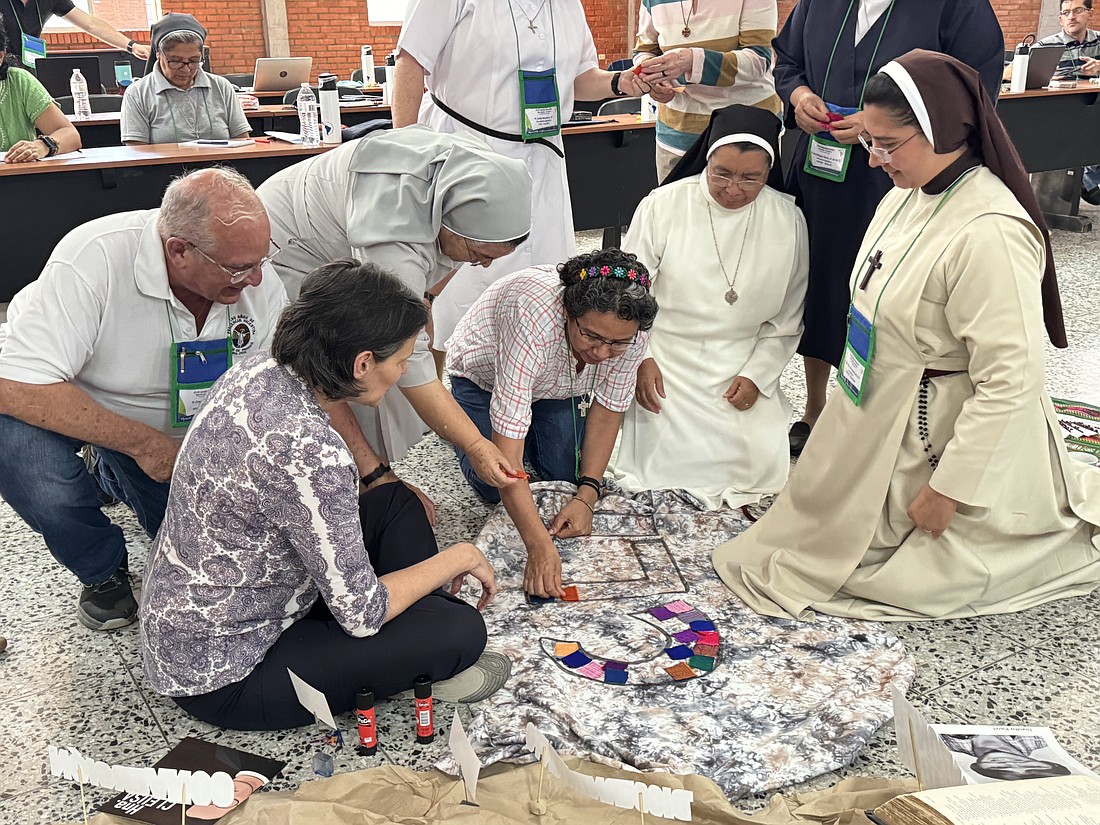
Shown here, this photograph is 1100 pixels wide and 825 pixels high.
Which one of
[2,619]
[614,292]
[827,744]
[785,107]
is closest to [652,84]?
[785,107]

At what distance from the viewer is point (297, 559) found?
172 centimetres

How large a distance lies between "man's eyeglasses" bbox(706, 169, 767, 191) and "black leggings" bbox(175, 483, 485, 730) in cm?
142

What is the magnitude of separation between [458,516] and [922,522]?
1.20m

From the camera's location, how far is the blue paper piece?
2.06 m

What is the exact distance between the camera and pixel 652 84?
9.95 feet

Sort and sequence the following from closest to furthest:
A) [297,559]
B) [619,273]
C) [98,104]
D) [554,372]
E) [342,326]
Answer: [342,326] → [297,559] → [619,273] → [554,372] → [98,104]

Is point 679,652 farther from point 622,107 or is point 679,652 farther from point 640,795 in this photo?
point 622,107

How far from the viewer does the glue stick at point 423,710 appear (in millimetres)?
1777

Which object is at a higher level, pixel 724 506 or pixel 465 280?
pixel 465 280

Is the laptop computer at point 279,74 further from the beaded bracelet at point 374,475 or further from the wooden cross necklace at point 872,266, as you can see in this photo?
the wooden cross necklace at point 872,266

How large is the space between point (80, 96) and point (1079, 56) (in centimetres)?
641

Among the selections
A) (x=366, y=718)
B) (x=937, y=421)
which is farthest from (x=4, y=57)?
(x=937, y=421)

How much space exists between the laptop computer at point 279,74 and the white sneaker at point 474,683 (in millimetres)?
5890

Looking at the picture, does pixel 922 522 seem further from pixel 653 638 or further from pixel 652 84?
pixel 652 84
